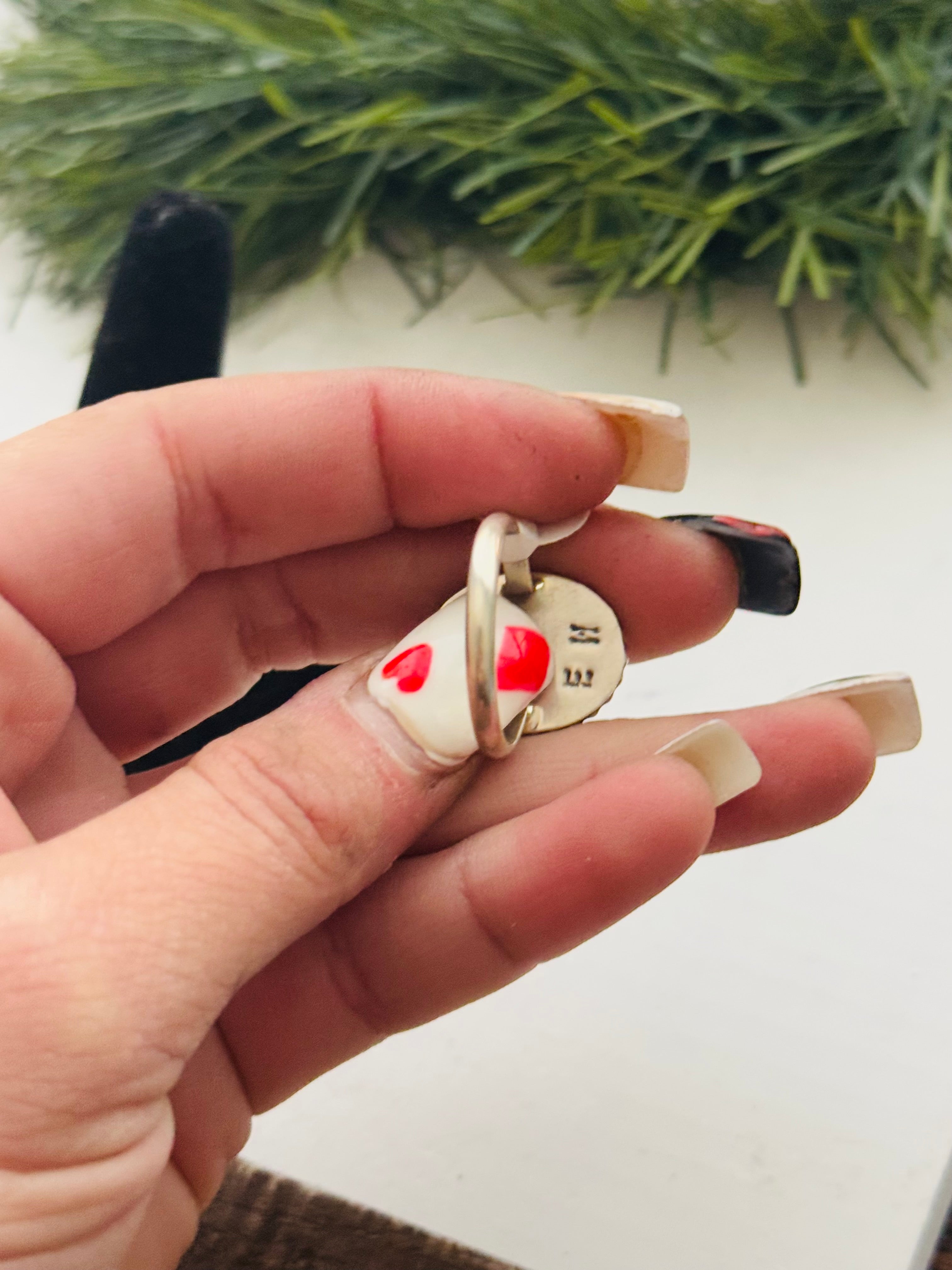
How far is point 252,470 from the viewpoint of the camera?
16.1 inches

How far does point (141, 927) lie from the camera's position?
0.29m

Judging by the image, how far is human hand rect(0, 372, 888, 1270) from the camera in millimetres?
300

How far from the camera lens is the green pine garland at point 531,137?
55cm

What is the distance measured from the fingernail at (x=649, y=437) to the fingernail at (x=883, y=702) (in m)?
0.10

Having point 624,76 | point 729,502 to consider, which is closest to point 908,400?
point 729,502

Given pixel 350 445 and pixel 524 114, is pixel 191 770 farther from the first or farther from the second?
pixel 524 114

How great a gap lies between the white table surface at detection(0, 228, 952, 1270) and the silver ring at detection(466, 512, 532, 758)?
0.66ft

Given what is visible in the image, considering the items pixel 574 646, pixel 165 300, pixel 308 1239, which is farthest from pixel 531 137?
pixel 308 1239

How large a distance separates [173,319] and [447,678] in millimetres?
304

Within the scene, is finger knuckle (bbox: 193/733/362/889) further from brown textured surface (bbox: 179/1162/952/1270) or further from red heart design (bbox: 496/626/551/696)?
brown textured surface (bbox: 179/1162/952/1270)

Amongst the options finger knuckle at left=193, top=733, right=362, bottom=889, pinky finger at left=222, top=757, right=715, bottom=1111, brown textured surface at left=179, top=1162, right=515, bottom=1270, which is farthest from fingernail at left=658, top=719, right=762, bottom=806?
brown textured surface at left=179, top=1162, right=515, bottom=1270

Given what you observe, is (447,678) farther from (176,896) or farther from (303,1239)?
(303,1239)

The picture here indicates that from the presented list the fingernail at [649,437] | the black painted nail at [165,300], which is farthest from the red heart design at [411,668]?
the black painted nail at [165,300]

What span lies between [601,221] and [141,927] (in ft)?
1.57
